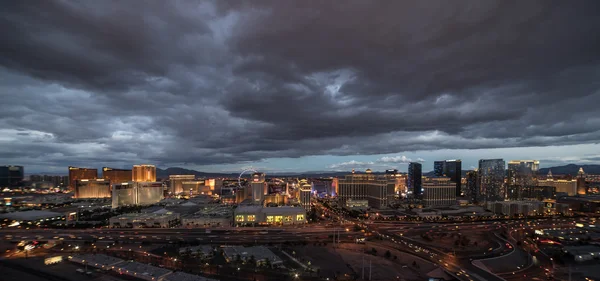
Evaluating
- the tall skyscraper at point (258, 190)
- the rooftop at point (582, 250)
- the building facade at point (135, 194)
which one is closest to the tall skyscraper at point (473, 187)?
the rooftop at point (582, 250)

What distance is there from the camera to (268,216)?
69625 mm

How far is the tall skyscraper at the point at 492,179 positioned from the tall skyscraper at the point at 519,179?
3.21 meters

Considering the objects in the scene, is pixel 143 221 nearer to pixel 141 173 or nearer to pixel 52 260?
pixel 52 260

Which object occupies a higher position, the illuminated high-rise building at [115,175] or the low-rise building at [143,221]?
the illuminated high-rise building at [115,175]

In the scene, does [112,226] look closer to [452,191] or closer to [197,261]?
[197,261]

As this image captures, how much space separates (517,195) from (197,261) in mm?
120675

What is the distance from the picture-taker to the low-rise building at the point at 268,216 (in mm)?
68188

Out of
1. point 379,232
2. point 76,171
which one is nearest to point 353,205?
point 379,232

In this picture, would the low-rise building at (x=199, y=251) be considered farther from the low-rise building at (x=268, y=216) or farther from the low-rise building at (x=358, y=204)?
the low-rise building at (x=358, y=204)

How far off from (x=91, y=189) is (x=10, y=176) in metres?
82.1

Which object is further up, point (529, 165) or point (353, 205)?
point (529, 165)

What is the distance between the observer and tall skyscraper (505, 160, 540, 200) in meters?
114

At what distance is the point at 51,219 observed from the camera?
71.6 m

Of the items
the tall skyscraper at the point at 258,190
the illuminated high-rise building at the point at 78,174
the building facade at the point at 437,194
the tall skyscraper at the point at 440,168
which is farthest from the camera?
the illuminated high-rise building at the point at 78,174
